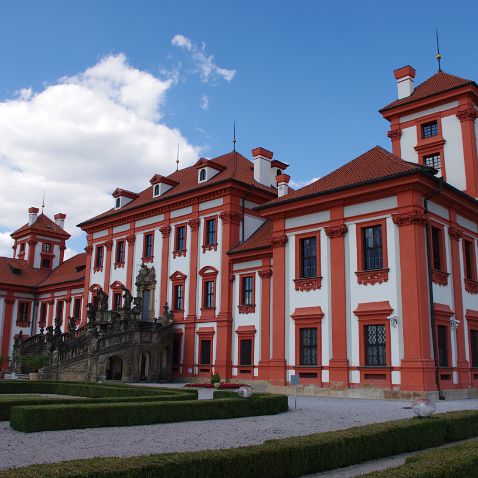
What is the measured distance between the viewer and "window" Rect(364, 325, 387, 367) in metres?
22.8

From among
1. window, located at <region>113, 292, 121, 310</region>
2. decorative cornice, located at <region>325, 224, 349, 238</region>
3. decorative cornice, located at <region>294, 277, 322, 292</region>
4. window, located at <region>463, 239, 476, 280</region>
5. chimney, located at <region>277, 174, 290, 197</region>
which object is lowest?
decorative cornice, located at <region>294, 277, 322, 292</region>

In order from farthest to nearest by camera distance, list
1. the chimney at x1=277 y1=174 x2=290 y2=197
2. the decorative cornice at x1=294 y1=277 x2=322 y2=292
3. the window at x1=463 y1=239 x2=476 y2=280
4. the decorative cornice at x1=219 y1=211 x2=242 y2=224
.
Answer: the chimney at x1=277 y1=174 x2=290 y2=197
the decorative cornice at x1=219 y1=211 x2=242 y2=224
the window at x1=463 y1=239 x2=476 y2=280
the decorative cornice at x1=294 y1=277 x2=322 y2=292

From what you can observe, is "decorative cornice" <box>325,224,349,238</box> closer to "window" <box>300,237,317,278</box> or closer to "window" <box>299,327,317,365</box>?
"window" <box>300,237,317,278</box>

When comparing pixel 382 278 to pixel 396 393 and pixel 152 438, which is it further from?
pixel 152 438

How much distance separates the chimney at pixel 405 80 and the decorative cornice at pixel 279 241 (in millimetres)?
11406

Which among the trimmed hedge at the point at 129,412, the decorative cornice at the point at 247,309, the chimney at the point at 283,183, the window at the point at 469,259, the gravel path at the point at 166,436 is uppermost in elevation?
the chimney at the point at 283,183

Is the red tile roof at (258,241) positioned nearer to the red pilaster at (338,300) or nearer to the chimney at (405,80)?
the red pilaster at (338,300)

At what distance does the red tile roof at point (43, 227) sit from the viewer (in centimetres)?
5722

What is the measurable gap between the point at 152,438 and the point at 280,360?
15385mm

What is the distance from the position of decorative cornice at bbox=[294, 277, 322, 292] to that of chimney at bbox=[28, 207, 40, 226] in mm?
40211

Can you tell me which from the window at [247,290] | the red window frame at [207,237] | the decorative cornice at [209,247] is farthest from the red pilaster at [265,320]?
the red window frame at [207,237]

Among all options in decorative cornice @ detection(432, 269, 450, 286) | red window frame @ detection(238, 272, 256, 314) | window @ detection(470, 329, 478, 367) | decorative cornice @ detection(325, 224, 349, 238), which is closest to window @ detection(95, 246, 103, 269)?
red window frame @ detection(238, 272, 256, 314)

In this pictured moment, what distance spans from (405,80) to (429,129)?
3599mm

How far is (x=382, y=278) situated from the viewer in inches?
917
